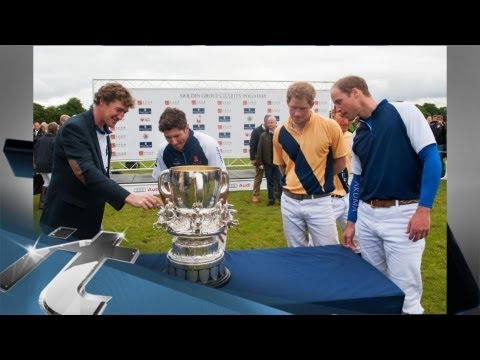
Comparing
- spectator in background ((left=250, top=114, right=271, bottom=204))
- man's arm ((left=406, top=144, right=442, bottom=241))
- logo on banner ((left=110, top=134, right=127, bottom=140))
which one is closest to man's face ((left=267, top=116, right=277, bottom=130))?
spectator in background ((left=250, top=114, right=271, bottom=204))

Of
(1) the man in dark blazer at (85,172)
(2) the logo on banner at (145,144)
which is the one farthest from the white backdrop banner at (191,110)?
(1) the man in dark blazer at (85,172)

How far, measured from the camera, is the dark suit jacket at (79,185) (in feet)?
5.95

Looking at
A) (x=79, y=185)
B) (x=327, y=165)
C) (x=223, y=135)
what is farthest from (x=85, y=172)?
(x=327, y=165)

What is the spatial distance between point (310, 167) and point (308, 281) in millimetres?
955

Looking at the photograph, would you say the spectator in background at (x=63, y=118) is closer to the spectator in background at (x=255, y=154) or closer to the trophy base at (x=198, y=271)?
the trophy base at (x=198, y=271)

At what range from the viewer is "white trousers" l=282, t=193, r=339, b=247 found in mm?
2258

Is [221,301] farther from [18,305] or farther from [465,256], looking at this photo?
[465,256]

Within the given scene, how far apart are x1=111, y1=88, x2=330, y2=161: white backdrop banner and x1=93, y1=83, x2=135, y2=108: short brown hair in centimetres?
15

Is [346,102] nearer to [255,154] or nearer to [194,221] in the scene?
[194,221]

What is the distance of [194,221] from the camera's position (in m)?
1.41

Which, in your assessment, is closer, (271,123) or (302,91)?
(302,91)

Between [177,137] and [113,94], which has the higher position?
[113,94]

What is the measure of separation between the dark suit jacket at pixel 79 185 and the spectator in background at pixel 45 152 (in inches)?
1.2

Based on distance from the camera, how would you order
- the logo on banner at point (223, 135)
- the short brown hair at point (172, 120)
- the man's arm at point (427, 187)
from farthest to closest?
the logo on banner at point (223, 135)
the short brown hair at point (172, 120)
the man's arm at point (427, 187)
